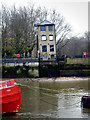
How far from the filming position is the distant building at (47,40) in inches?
1954

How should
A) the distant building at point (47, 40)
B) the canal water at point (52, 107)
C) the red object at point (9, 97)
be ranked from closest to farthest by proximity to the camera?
the red object at point (9, 97), the canal water at point (52, 107), the distant building at point (47, 40)

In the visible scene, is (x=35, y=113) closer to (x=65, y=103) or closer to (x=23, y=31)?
(x=65, y=103)

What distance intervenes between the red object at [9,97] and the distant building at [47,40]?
34.5 metres

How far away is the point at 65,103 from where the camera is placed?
18.6m

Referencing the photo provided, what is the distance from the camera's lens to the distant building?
4962cm

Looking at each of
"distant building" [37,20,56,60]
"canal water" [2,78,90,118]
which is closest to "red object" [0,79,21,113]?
"canal water" [2,78,90,118]

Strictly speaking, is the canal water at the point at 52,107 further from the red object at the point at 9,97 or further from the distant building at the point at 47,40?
the distant building at the point at 47,40

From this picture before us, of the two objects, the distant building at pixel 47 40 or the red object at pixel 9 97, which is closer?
the red object at pixel 9 97

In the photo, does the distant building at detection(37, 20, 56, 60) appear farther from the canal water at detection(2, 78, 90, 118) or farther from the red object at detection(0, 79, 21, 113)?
the red object at detection(0, 79, 21, 113)

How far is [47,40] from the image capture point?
4997 cm

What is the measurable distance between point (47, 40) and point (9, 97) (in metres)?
35.9

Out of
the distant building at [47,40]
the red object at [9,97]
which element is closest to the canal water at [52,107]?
the red object at [9,97]

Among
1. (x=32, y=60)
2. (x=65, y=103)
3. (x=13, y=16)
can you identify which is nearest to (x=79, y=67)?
(x=32, y=60)

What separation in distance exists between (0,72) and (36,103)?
1835 centimetres
